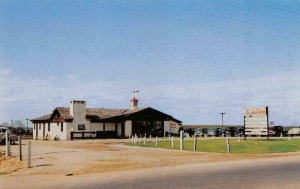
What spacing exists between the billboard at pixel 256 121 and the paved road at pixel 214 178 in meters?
22.7

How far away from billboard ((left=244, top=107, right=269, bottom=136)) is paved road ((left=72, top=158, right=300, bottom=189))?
74.6 ft

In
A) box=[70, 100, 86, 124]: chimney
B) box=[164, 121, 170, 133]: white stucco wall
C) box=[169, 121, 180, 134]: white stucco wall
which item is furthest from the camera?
box=[169, 121, 180, 134]: white stucco wall

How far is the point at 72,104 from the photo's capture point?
51.6 meters

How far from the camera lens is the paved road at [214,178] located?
468 inches

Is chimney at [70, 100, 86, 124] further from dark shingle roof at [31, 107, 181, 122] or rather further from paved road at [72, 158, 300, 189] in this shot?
paved road at [72, 158, 300, 189]

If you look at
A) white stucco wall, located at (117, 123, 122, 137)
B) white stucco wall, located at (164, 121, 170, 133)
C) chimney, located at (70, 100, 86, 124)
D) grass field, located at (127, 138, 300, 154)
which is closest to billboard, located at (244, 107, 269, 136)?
grass field, located at (127, 138, 300, 154)

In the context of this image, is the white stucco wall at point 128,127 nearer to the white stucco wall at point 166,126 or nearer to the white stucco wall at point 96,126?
the white stucco wall at point 96,126

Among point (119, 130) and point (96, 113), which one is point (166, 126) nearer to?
point (119, 130)

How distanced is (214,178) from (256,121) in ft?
90.8

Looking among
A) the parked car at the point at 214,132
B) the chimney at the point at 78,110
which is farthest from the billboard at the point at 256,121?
the parked car at the point at 214,132

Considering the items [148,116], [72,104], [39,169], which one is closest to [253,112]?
[148,116]

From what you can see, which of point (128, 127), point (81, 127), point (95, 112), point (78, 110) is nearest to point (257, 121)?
point (128, 127)

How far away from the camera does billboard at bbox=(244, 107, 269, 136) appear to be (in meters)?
39.0

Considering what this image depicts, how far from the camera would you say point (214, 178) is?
1324 centimetres
